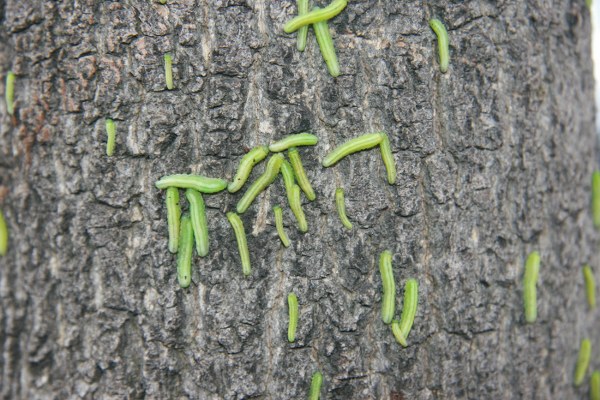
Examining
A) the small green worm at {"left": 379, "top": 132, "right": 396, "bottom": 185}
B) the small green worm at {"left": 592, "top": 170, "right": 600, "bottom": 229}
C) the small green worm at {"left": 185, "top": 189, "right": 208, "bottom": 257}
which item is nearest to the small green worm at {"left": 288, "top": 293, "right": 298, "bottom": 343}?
the small green worm at {"left": 185, "top": 189, "right": 208, "bottom": 257}

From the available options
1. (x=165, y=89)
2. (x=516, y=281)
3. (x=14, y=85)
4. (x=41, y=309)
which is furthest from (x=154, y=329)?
(x=516, y=281)

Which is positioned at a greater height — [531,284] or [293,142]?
[293,142]

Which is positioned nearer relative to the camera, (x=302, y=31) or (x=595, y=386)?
(x=302, y=31)

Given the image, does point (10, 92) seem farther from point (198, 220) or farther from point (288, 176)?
point (288, 176)

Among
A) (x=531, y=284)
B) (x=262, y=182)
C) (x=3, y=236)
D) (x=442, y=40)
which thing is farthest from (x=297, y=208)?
(x=3, y=236)

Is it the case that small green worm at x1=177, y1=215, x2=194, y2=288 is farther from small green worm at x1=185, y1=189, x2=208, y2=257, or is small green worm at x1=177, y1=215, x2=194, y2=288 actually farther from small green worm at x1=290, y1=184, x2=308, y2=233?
small green worm at x1=290, y1=184, x2=308, y2=233

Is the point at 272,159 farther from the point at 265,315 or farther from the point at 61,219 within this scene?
the point at 61,219

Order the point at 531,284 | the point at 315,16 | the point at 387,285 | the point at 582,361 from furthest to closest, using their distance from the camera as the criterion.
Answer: the point at 582,361, the point at 531,284, the point at 387,285, the point at 315,16
